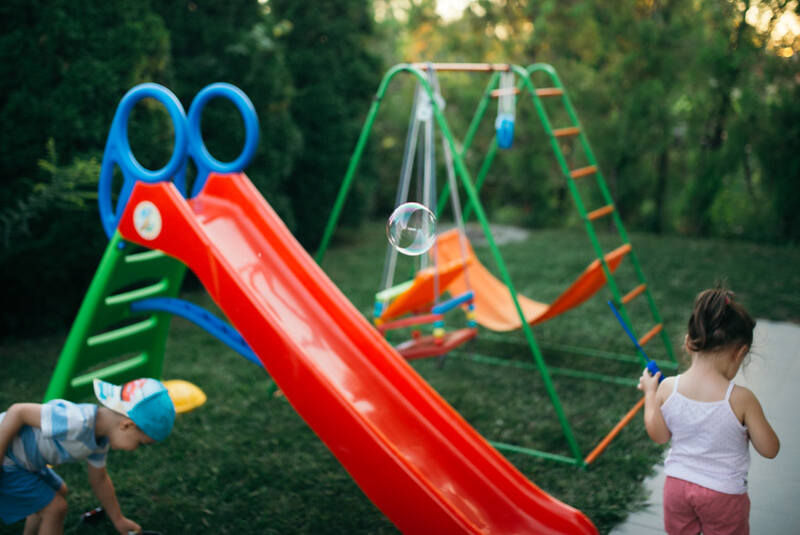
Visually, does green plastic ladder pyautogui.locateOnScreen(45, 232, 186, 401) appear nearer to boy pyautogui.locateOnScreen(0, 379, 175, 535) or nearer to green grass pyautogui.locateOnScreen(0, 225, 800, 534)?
green grass pyautogui.locateOnScreen(0, 225, 800, 534)

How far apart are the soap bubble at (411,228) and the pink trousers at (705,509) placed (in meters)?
1.55

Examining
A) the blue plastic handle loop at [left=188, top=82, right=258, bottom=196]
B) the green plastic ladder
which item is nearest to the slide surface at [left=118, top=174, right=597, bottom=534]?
the blue plastic handle loop at [left=188, top=82, right=258, bottom=196]

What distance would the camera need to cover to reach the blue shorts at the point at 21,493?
2.52 metres

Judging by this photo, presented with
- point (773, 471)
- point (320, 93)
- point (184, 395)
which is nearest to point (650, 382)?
point (773, 471)

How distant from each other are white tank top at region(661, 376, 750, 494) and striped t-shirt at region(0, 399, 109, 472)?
1.94 m

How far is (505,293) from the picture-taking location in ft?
17.5

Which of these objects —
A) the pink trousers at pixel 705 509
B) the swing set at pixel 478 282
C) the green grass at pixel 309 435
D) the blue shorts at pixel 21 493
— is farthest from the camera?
the swing set at pixel 478 282

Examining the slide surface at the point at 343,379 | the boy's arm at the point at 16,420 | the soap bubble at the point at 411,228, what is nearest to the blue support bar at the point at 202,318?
the slide surface at the point at 343,379

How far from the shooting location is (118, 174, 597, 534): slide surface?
2.62 m

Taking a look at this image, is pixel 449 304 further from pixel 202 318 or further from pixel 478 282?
pixel 202 318

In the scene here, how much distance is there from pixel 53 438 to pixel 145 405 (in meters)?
0.35

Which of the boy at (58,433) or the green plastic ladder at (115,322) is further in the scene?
the green plastic ladder at (115,322)

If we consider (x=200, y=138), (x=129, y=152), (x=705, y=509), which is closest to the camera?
(x=705, y=509)

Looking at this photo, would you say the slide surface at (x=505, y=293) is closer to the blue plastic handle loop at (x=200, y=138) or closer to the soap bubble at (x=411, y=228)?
the soap bubble at (x=411, y=228)
